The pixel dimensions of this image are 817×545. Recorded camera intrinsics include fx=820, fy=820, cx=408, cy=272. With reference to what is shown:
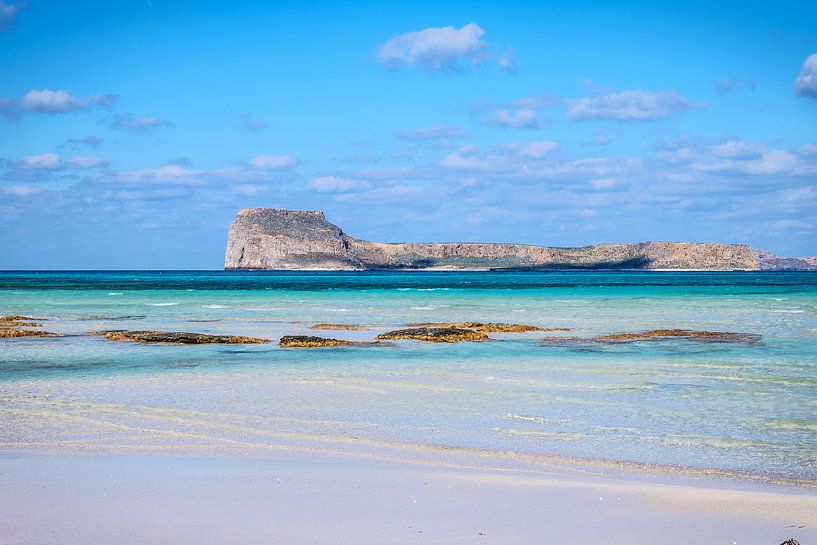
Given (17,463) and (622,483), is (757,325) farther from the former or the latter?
(17,463)

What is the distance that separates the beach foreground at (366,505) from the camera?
269 inches

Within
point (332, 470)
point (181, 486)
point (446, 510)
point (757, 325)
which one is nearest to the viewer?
point (446, 510)

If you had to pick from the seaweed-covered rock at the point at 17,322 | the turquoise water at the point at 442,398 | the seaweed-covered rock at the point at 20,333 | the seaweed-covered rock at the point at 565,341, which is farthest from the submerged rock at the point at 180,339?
the seaweed-covered rock at the point at 565,341

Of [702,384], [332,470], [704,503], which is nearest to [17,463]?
[332,470]

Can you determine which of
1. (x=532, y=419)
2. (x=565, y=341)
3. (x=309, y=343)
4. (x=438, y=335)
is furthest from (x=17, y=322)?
(x=532, y=419)

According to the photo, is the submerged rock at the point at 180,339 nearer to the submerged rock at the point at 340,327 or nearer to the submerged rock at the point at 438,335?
the submerged rock at the point at 438,335

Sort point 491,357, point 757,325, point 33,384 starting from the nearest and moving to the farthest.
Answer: point 33,384 → point 491,357 → point 757,325

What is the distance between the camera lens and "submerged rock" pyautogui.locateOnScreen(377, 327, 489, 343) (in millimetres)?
27156

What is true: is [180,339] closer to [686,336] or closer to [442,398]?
[442,398]

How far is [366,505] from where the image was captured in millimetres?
7730

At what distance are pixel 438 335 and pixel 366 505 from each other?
19960 mm

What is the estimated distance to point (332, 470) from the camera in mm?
9234

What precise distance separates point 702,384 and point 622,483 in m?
8.66

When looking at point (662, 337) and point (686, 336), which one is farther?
point (686, 336)
